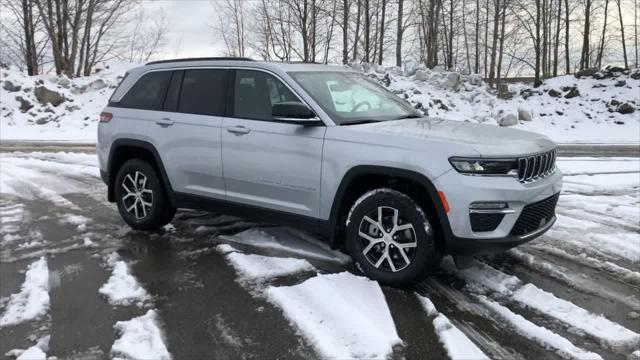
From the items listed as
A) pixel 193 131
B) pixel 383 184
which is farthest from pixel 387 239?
pixel 193 131

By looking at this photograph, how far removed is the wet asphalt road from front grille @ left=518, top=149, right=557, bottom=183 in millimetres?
893

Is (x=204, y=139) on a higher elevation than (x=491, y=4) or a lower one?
lower

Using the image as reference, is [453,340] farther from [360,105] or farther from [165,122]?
[165,122]

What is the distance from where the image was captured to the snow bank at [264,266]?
4.58m

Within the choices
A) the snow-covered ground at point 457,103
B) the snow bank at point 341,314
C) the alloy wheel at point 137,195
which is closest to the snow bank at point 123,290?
the snow bank at point 341,314

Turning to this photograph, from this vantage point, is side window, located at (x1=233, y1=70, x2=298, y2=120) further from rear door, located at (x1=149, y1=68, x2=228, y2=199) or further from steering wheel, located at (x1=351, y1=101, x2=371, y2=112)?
steering wheel, located at (x1=351, y1=101, x2=371, y2=112)

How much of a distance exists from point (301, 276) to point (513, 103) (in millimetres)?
19909

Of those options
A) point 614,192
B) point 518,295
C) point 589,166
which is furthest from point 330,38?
point 518,295

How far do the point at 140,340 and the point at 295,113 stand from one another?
2.05m

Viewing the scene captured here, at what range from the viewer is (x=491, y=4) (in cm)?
3138

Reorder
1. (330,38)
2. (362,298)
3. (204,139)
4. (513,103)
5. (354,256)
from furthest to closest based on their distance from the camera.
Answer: (330,38)
(513,103)
(204,139)
(354,256)
(362,298)

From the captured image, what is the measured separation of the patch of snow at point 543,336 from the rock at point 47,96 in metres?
21.6

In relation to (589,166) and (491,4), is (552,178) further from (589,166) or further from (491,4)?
(491,4)

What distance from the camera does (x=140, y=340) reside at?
3453 millimetres
